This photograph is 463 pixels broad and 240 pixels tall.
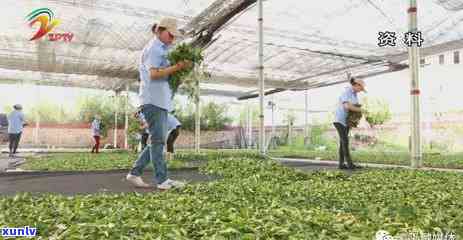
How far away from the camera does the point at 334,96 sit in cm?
2006

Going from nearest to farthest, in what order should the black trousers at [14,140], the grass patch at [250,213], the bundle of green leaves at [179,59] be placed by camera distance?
the grass patch at [250,213] < the bundle of green leaves at [179,59] < the black trousers at [14,140]

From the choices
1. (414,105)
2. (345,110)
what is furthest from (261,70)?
(414,105)

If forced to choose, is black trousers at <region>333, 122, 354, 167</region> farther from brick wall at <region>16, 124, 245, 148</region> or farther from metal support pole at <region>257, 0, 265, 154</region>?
brick wall at <region>16, 124, 245, 148</region>

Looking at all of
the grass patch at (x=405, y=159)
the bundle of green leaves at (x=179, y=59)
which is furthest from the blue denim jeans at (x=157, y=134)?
the grass patch at (x=405, y=159)

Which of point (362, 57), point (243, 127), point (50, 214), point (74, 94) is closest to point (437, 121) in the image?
point (362, 57)

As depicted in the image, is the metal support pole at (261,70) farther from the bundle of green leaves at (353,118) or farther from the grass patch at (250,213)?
the grass patch at (250,213)

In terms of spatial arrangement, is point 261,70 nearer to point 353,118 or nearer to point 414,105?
point 353,118

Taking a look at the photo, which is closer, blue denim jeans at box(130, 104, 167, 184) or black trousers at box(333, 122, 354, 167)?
blue denim jeans at box(130, 104, 167, 184)

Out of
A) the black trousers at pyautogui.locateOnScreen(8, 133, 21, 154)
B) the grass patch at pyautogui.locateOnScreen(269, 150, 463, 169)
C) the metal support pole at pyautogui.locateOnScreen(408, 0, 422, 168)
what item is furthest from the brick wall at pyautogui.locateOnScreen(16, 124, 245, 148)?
the metal support pole at pyautogui.locateOnScreen(408, 0, 422, 168)

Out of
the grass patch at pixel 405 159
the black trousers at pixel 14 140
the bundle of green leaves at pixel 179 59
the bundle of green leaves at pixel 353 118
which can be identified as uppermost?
the bundle of green leaves at pixel 179 59

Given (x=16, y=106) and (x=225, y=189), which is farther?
(x=16, y=106)

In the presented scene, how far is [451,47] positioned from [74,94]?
2184 centimetres

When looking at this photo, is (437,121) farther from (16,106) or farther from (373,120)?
(16,106)

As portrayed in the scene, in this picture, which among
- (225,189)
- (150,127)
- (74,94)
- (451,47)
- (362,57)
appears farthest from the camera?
(74,94)
